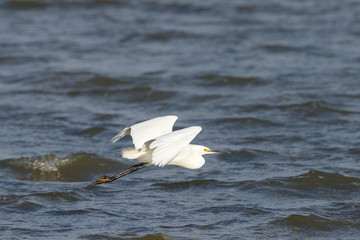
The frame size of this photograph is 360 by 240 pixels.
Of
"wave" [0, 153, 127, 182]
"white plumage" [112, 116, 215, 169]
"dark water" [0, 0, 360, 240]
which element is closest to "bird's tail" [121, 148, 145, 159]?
"white plumage" [112, 116, 215, 169]

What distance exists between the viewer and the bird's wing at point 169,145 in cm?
554

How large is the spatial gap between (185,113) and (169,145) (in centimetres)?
450

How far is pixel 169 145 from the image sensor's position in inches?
222

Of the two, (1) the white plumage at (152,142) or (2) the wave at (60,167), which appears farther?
(2) the wave at (60,167)

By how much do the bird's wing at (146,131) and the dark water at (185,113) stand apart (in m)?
0.80

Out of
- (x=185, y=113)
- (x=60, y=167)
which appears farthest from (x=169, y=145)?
(x=185, y=113)

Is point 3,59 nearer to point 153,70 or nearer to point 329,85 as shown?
point 153,70

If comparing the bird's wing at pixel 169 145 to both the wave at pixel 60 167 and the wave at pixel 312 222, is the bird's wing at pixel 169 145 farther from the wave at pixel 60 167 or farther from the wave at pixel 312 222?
the wave at pixel 60 167

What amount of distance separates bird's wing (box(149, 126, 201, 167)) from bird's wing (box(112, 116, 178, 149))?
0.69m

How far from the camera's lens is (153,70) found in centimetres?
1211

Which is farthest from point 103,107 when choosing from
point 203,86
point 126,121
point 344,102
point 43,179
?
point 344,102

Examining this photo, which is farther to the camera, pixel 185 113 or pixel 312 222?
pixel 185 113

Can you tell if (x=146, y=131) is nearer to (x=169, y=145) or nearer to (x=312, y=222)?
(x=169, y=145)

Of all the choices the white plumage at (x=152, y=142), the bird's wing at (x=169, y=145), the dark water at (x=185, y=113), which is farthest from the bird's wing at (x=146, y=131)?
the dark water at (x=185, y=113)
